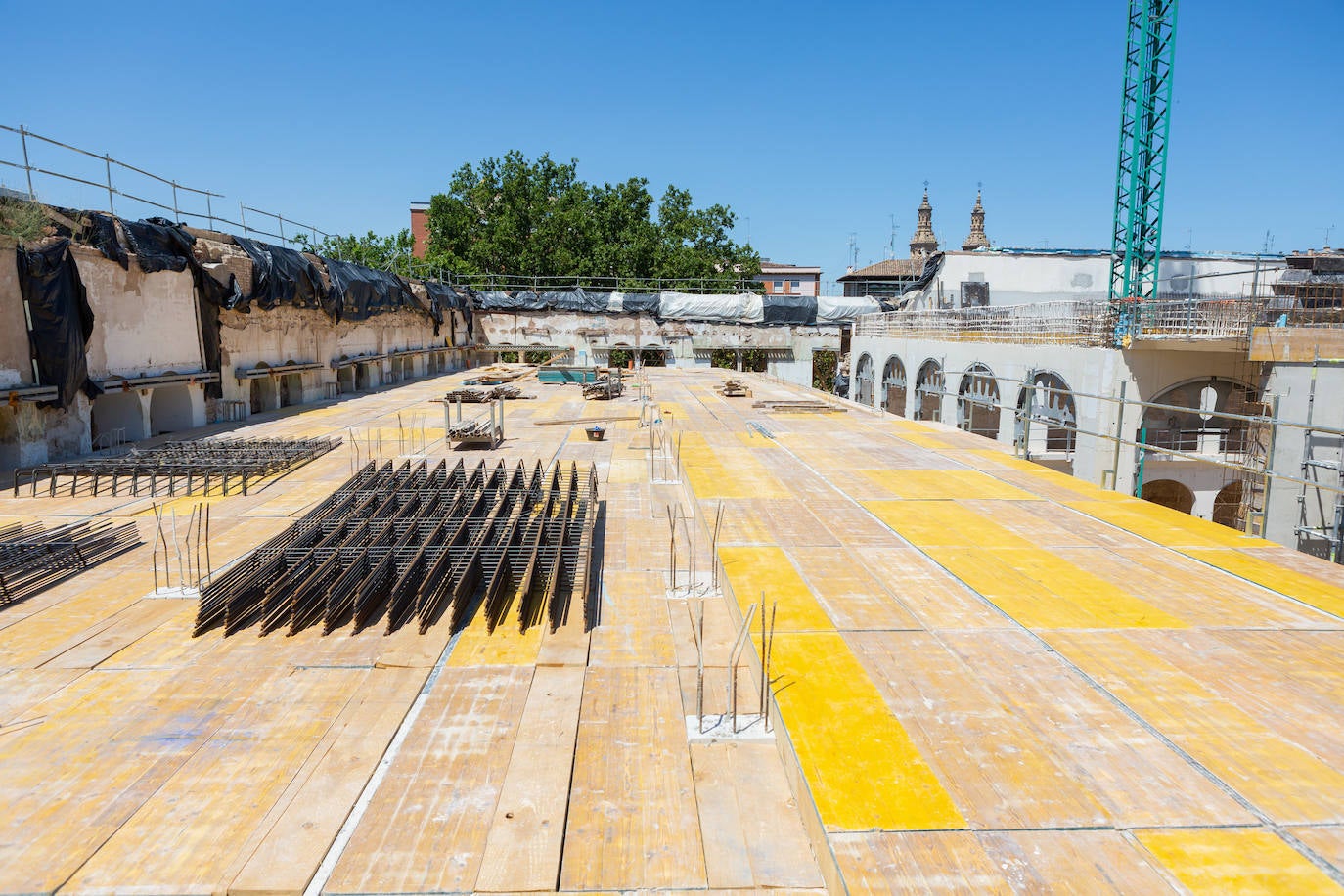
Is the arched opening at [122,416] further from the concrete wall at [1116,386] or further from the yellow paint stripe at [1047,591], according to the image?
the concrete wall at [1116,386]

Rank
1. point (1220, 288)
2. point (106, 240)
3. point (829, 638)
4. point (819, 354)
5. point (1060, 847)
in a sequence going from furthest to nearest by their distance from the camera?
point (819, 354) < point (1220, 288) < point (106, 240) < point (829, 638) < point (1060, 847)

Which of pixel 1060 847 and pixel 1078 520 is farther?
pixel 1078 520

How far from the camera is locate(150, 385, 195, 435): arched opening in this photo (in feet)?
65.3

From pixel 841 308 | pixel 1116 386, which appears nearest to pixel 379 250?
pixel 841 308

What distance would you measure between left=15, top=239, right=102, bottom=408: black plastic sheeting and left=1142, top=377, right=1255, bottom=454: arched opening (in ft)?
74.1

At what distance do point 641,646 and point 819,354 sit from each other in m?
52.9

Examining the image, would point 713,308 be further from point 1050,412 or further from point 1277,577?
point 1277,577

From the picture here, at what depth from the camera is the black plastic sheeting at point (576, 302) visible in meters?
49.7

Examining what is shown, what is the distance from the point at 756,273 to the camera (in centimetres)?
6469

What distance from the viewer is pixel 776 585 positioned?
26.3 ft

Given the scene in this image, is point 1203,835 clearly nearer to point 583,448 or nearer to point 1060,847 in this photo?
point 1060,847

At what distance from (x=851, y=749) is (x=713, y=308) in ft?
154

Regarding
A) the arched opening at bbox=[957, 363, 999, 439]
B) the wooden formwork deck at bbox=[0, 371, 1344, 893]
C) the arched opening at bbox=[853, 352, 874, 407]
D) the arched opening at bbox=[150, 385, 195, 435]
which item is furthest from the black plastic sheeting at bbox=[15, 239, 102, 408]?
the arched opening at bbox=[853, 352, 874, 407]

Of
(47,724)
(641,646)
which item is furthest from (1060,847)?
(47,724)
